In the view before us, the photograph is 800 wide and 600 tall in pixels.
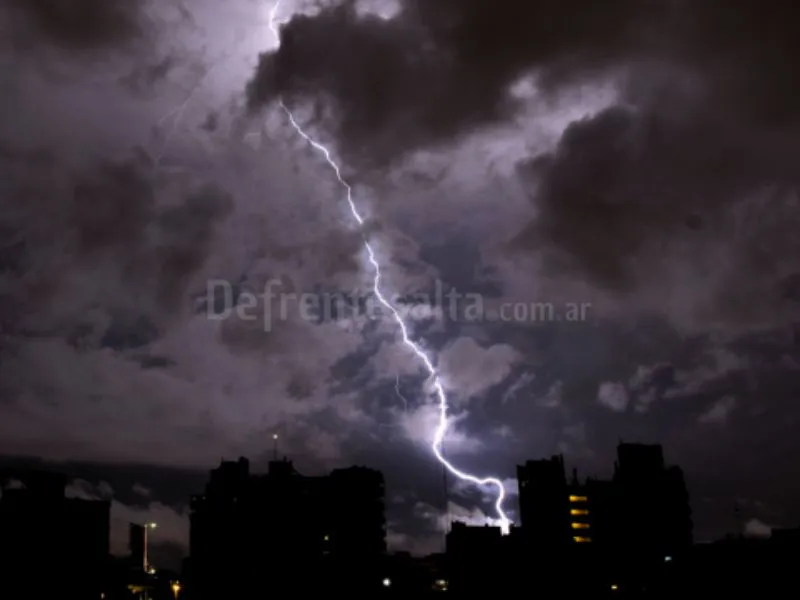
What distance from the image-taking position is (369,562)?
215ft

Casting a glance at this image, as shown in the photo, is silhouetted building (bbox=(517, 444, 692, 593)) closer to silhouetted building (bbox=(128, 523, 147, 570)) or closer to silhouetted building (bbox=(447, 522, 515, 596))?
silhouetted building (bbox=(447, 522, 515, 596))

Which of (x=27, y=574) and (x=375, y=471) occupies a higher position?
(x=375, y=471)

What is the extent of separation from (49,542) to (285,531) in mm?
23475

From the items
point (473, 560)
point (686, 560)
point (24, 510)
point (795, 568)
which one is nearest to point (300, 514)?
point (473, 560)

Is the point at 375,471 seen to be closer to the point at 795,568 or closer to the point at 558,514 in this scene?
the point at 558,514

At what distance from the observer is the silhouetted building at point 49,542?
44.2m

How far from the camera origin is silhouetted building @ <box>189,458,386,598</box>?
62.6 meters

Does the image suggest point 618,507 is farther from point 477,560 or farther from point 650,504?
point 477,560

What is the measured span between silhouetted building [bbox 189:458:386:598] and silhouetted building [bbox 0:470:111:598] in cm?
1453

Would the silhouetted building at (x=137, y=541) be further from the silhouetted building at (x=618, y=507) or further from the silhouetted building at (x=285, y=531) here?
the silhouetted building at (x=618, y=507)

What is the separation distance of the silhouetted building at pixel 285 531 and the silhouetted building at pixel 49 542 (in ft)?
47.7

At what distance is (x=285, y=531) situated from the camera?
218 ft

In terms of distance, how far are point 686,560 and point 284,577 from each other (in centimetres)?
3022

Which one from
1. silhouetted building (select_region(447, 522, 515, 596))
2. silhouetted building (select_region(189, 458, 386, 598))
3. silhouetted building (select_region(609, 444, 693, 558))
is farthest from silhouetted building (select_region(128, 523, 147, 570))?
silhouetted building (select_region(609, 444, 693, 558))
